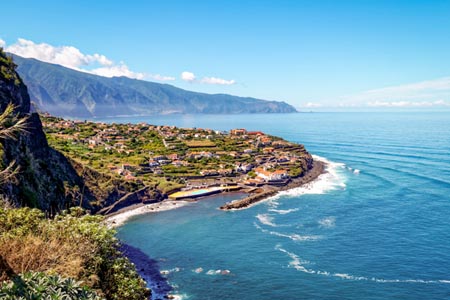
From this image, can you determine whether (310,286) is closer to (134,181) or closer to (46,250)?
(46,250)

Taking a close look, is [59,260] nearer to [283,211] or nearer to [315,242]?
[315,242]

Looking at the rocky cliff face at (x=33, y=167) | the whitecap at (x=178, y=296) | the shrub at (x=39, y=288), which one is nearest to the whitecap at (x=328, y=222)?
the whitecap at (x=178, y=296)

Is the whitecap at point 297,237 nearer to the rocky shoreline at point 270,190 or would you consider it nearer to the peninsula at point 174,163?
the rocky shoreline at point 270,190

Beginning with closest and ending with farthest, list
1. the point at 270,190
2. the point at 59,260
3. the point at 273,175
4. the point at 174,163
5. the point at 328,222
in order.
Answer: the point at 59,260
the point at 328,222
the point at 270,190
the point at 273,175
the point at 174,163

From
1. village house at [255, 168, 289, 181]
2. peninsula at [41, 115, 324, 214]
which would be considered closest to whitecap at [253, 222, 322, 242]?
peninsula at [41, 115, 324, 214]

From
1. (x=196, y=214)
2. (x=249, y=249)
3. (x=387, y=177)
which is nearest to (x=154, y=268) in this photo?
(x=249, y=249)

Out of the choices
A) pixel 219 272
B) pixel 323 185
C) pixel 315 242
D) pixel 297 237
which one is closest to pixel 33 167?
pixel 219 272
